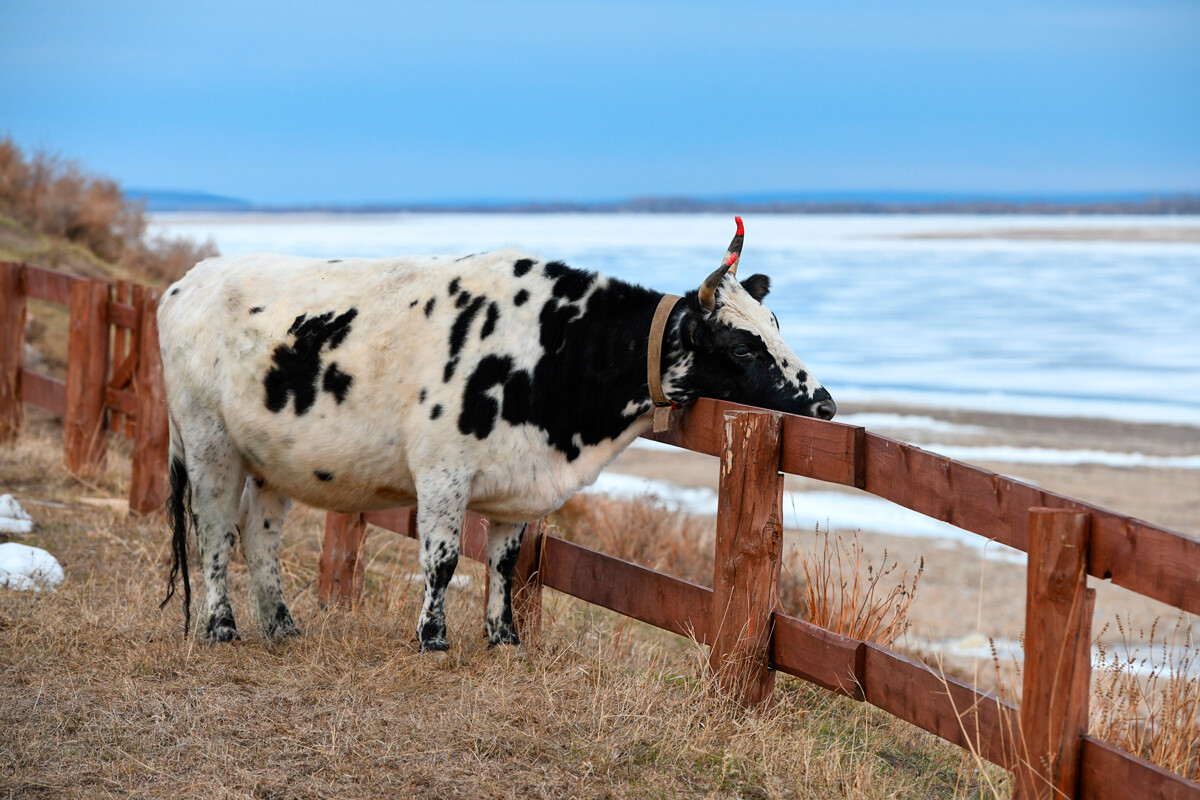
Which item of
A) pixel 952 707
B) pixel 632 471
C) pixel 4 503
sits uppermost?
pixel 952 707

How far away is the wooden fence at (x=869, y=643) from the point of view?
337 cm

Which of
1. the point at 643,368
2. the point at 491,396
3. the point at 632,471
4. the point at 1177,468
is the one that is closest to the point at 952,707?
the point at 643,368

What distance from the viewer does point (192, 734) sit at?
14.4ft

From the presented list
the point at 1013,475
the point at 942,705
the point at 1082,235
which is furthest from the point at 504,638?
Answer: the point at 1082,235

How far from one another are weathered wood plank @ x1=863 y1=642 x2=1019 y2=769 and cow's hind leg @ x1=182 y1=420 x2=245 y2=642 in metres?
3.20

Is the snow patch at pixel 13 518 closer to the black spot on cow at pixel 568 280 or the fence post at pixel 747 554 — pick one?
the black spot on cow at pixel 568 280

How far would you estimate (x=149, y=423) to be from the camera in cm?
880

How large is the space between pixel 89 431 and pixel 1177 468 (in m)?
14.3

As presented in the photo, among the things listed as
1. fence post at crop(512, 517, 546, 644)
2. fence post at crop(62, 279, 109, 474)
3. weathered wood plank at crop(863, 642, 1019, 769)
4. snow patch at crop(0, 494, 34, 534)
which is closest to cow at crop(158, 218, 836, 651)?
fence post at crop(512, 517, 546, 644)

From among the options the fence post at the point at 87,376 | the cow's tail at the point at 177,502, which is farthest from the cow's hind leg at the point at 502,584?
the fence post at the point at 87,376

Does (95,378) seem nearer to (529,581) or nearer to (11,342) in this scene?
(11,342)

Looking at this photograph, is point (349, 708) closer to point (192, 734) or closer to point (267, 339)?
point (192, 734)

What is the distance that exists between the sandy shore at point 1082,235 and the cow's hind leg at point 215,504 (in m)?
94.3

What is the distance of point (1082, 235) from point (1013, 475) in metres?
95.6
